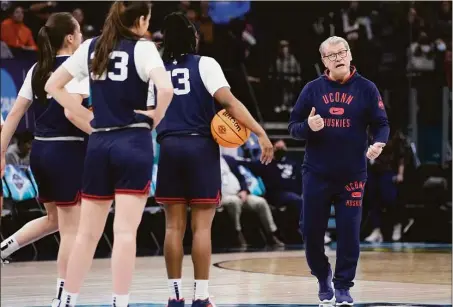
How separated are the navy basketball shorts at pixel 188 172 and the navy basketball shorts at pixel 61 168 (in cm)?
56

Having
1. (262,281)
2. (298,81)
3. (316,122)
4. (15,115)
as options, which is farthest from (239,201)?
(15,115)

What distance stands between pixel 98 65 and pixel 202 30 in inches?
472

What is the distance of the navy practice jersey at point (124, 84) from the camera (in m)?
6.05

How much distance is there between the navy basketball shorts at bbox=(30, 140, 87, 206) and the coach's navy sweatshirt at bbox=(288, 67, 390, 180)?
5.17 ft

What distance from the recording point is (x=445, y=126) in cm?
1853

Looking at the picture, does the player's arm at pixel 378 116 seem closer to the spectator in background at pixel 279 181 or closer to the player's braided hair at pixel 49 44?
the player's braided hair at pixel 49 44

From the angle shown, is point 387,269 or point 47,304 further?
point 387,269

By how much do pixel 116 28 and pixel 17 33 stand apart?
9.79 metres

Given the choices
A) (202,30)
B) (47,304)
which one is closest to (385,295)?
(47,304)

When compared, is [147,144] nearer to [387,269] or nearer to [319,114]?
[319,114]

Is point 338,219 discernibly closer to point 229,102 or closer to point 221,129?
point 221,129

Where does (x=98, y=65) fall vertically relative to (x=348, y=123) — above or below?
above

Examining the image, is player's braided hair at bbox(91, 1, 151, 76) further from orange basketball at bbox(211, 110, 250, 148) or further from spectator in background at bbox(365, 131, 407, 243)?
spectator in background at bbox(365, 131, 407, 243)

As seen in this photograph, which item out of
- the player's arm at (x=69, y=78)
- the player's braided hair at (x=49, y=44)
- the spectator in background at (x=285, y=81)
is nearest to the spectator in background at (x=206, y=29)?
the spectator in background at (x=285, y=81)
